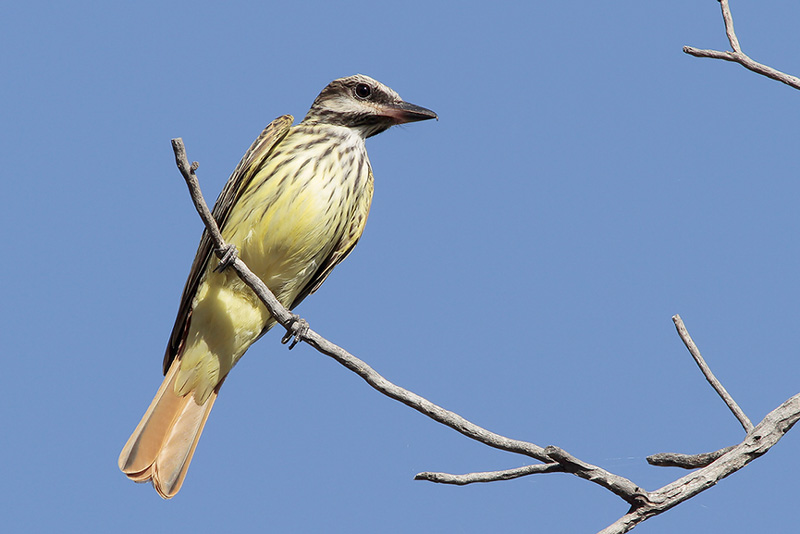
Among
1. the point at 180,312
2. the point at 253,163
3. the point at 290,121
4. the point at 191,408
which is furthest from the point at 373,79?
the point at 191,408

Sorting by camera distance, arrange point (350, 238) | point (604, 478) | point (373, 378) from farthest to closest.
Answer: point (350, 238) → point (373, 378) → point (604, 478)

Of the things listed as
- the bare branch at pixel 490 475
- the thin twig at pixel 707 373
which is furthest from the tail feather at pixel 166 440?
the thin twig at pixel 707 373

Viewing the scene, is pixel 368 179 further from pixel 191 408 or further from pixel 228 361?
pixel 191 408

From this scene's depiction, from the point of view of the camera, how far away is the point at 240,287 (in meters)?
5.16

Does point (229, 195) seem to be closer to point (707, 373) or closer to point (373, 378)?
point (373, 378)

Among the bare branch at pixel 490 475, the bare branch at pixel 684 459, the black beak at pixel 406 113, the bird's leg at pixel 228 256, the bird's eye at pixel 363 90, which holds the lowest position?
the bare branch at pixel 490 475

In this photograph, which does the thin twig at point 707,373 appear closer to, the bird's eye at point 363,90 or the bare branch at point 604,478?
the bare branch at point 604,478

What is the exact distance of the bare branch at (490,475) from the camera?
10.9 ft

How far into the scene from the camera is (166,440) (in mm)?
5316

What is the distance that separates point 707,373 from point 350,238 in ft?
8.66

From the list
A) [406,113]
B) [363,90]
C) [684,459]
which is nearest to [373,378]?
[684,459]

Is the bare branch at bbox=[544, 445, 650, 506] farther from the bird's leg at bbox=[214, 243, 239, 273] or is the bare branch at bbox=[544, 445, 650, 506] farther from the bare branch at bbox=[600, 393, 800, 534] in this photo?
the bird's leg at bbox=[214, 243, 239, 273]

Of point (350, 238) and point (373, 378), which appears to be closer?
point (373, 378)

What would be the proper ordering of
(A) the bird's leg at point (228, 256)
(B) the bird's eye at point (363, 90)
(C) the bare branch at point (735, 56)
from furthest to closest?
1. (B) the bird's eye at point (363, 90)
2. (A) the bird's leg at point (228, 256)
3. (C) the bare branch at point (735, 56)
